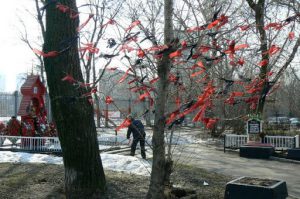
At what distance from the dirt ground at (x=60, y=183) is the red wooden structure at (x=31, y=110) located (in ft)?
23.6

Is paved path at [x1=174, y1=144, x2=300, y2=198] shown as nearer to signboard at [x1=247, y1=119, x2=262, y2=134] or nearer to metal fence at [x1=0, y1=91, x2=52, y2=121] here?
signboard at [x1=247, y1=119, x2=262, y2=134]

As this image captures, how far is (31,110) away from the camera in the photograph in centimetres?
1925

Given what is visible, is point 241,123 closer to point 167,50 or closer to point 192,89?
point 192,89

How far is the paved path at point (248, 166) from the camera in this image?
13.2 metres

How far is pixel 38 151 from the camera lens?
16.6 m

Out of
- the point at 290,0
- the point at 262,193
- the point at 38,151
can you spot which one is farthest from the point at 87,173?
the point at 290,0

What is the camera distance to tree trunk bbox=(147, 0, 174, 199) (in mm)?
6422

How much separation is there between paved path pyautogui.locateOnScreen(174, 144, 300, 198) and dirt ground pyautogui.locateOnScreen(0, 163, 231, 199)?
5.42 feet

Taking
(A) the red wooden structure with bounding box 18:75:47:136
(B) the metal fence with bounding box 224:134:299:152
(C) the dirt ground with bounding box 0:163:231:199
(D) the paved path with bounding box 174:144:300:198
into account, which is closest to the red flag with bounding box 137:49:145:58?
(C) the dirt ground with bounding box 0:163:231:199

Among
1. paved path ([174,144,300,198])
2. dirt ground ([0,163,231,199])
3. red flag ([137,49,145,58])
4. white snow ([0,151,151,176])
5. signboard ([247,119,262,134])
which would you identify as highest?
red flag ([137,49,145,58])

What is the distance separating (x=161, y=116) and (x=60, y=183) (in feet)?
12.2

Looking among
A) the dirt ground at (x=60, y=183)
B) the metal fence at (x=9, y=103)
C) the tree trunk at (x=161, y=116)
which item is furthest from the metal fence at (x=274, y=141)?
the tree trunk at (x=161, y=116)

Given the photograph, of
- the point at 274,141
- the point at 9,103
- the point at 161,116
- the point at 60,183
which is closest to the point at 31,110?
the point at 9,103

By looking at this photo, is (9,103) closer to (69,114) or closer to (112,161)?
(112,161)
